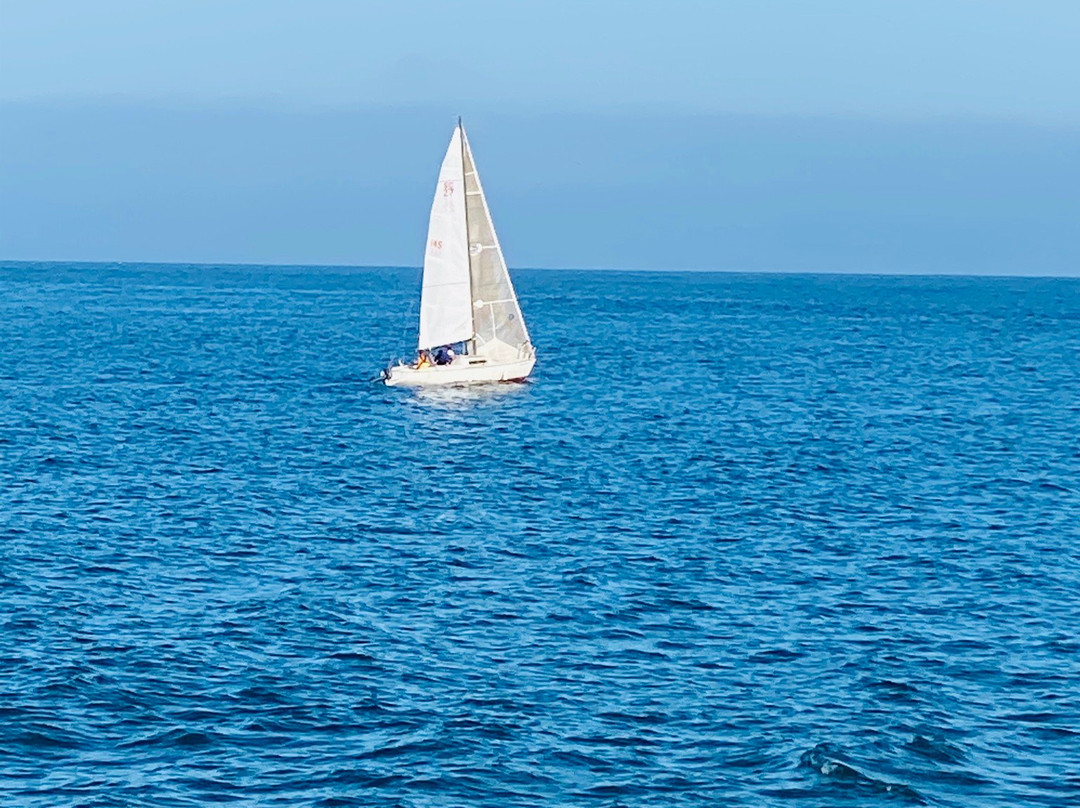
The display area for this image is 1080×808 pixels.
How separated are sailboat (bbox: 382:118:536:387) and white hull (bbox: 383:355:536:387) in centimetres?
5

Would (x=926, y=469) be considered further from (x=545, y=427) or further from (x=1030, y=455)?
(x=545, y=427)

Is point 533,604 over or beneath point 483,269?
beneath

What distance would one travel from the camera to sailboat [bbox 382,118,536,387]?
84.1m

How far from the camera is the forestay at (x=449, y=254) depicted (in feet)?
276

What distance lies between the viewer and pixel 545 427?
74188 millimetres

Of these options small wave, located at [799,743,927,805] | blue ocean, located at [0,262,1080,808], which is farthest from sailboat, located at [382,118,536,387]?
small wave, located at [799,743,927,805]

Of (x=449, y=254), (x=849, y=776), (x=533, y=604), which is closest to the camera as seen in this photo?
(x=849, y=776)

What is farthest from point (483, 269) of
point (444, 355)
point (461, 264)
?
point (444, 355)

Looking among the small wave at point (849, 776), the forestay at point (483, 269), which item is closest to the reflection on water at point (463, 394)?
the forestay at point (483, 269)

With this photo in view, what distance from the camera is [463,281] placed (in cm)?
8438

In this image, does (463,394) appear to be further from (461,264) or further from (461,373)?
(461,264)

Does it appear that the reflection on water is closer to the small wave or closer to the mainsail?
the mainsail

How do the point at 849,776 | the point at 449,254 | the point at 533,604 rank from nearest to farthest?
1. the point at 849,776
2. the point at 533,604
3. the point at 449,254

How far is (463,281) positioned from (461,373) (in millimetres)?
4711
